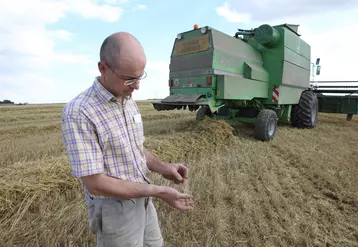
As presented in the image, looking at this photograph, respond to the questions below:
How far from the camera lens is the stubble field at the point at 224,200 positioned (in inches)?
82.8

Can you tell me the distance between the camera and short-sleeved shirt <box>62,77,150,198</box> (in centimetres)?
102

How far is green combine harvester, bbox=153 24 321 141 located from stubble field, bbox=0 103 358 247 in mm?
1210

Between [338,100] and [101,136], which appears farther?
[338,100]

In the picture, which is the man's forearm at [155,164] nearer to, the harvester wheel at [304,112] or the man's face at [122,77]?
the man's face at [122,77]

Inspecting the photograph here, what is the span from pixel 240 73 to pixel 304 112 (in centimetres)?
346

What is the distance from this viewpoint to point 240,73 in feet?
18.7

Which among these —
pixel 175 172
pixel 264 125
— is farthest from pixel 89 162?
pixel 264 125

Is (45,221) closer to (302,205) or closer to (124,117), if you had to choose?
(124,117)

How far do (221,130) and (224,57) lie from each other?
5.42 feet

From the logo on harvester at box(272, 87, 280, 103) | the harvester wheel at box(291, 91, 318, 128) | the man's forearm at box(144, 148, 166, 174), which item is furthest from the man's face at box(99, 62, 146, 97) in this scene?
the harvester wheel at box(291, 91, 318, 128)

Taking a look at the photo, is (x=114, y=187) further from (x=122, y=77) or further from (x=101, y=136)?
(x=122, y=77)

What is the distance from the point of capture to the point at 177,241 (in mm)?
2039

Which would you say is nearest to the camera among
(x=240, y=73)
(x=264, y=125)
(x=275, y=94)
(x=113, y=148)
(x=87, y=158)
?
(x=87, y=158)

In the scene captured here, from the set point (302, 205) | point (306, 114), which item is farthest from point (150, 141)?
point (306, 114)
